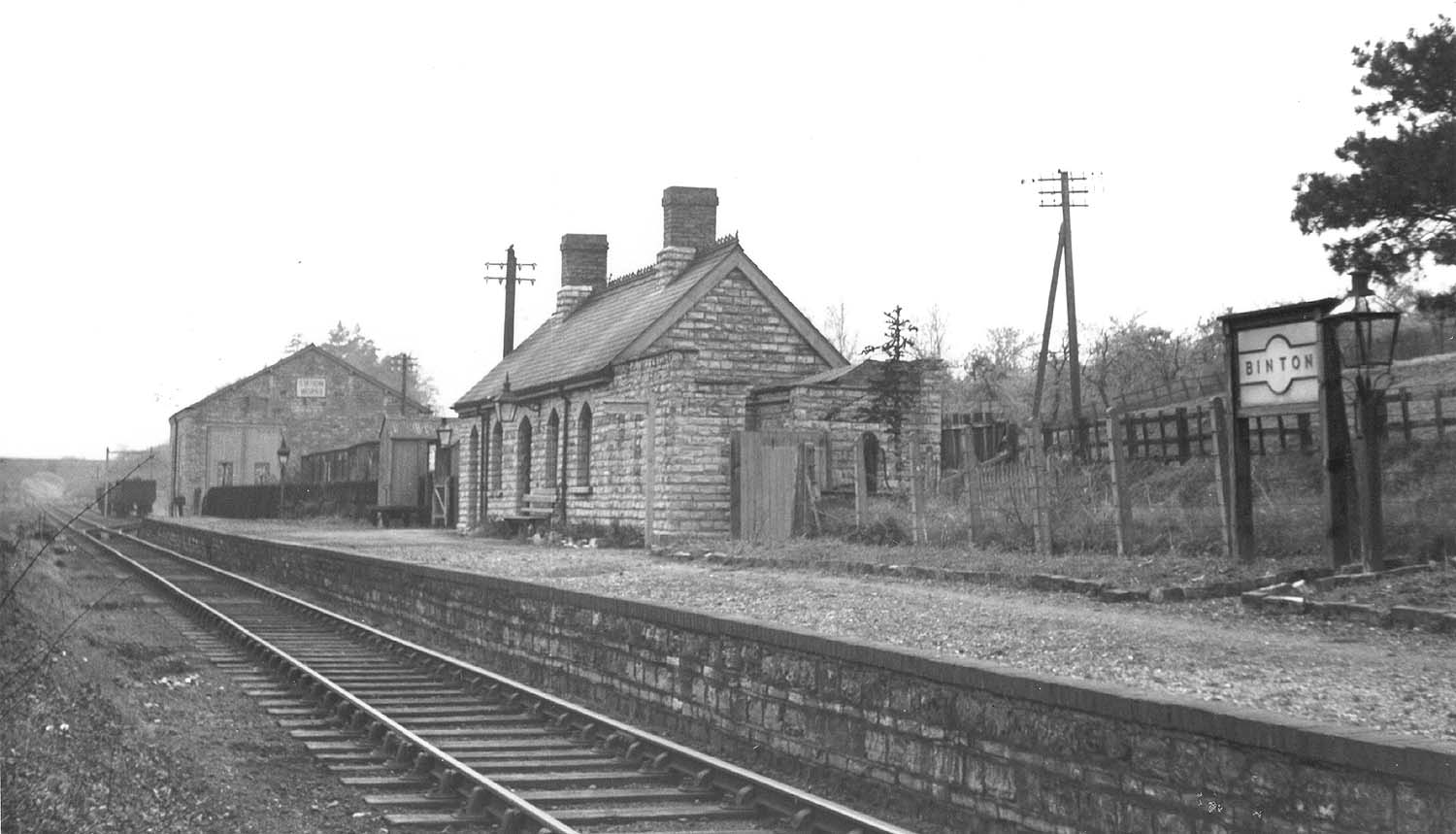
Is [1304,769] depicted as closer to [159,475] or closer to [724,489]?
[724,489]

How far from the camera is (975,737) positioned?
7535mm

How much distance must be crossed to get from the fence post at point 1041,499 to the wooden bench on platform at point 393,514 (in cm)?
2828

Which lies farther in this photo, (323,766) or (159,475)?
(159,475)

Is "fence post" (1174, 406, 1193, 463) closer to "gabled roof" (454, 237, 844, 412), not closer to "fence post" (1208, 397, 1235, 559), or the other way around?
"gabled roof" (454, 237, 844, 412)

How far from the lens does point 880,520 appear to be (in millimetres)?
19047

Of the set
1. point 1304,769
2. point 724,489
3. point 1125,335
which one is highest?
point 1125,335

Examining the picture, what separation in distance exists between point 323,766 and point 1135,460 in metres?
18.5

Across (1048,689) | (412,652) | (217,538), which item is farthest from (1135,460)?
(217,538)

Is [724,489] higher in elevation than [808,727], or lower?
higher

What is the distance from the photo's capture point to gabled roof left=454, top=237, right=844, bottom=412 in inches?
1019

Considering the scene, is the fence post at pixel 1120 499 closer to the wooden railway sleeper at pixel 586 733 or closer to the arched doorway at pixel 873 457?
the wooden railway sleeper at pixel 586 733

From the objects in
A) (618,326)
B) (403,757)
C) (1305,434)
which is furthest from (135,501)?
(403,757)

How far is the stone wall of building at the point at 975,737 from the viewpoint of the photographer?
5465 mm

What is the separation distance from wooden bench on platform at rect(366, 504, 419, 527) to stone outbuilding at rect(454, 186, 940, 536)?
8.83 meters
